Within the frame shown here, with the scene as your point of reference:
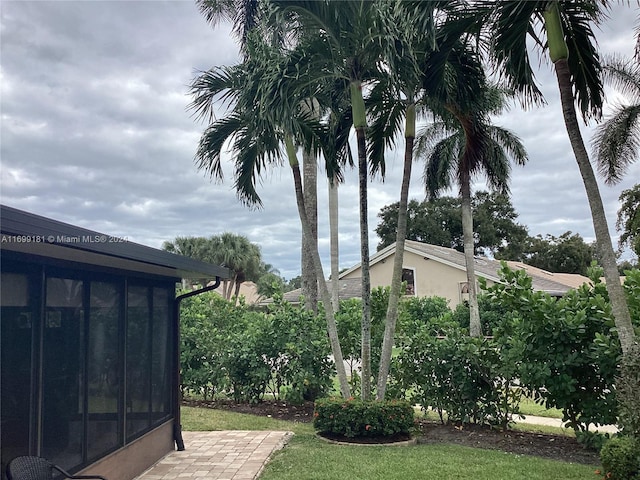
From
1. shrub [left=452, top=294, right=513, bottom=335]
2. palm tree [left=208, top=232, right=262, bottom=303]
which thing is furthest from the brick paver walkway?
palm tree [left=208, top=232, right=262, bottom=303]

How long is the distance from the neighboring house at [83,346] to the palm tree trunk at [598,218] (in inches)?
173

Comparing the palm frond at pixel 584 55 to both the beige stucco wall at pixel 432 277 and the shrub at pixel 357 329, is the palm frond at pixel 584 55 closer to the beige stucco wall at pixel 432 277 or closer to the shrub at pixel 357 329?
the shrub at pixel 357 329

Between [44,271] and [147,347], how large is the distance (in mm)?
2399

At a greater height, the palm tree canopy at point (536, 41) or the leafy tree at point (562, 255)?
the leafy tree at point (562, 255)

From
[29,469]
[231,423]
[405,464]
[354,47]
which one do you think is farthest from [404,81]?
[29,469]

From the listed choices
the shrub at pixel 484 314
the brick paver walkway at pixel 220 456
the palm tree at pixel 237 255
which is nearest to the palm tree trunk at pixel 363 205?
the brick paver walkway at pixel 220 456

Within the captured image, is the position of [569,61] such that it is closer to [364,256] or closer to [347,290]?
[364,256]

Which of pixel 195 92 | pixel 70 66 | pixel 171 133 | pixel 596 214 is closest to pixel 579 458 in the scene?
pixel 596 214

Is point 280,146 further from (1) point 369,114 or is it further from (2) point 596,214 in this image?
(2) point 596,214

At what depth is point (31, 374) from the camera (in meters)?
3.90

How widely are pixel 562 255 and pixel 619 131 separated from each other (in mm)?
29964

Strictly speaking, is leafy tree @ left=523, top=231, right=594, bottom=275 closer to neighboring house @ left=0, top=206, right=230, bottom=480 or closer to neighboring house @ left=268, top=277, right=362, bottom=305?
neighboring house @ left=268, top=277, right=362, bottom=305

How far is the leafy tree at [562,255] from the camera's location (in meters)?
42.3

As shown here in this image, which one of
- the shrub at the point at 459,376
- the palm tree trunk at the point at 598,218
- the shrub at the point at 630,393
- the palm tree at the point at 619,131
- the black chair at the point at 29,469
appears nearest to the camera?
the black chair at the point at 29,469
